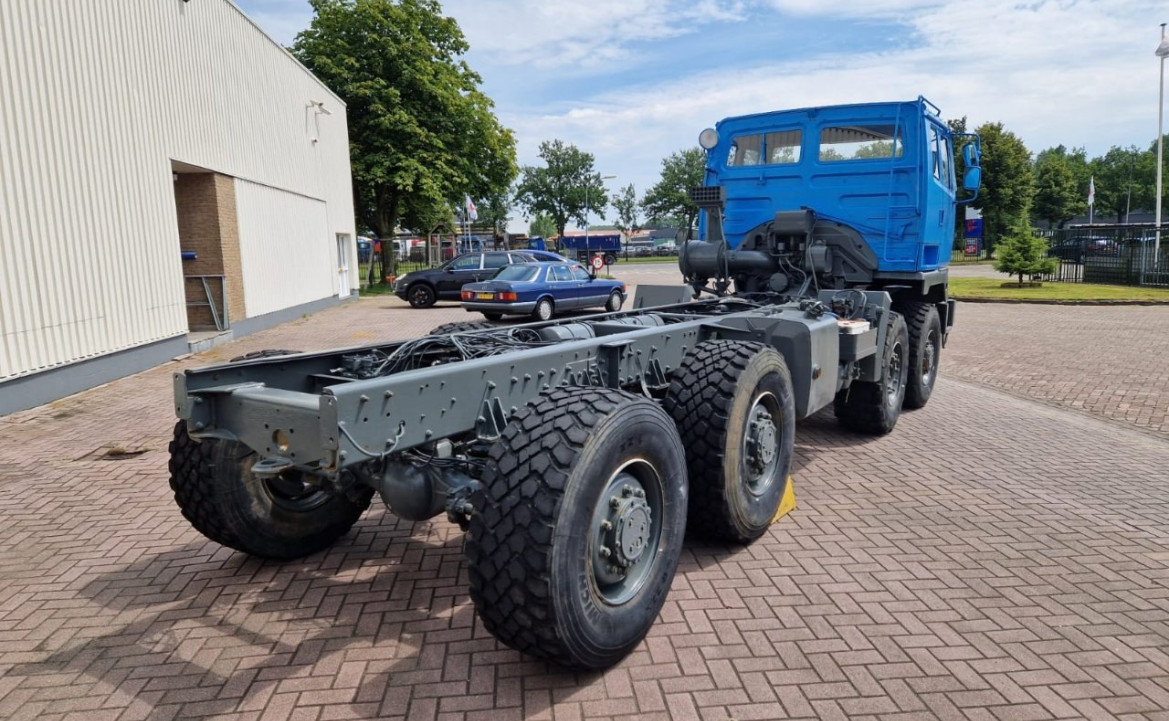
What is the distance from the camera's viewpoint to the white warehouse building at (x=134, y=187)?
825 centimetres

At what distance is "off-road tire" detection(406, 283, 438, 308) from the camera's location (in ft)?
68.1

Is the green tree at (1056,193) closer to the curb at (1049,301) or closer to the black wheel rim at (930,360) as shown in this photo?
the curb at (1049,301)

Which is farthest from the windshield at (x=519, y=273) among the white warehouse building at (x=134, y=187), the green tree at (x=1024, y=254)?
the green tree at (x=1024, y=254)

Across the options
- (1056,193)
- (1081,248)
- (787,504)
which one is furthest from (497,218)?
(787,504)

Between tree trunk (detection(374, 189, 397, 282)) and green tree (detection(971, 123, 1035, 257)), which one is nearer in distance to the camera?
tree trunk (detection(374, 189, 397, 282))

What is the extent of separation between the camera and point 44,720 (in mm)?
2756

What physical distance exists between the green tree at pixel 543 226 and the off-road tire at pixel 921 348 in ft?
222

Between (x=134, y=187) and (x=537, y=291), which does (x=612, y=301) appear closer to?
(x=537, y=291)

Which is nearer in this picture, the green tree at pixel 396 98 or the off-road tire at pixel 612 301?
the off-road tire at pixel 612 301

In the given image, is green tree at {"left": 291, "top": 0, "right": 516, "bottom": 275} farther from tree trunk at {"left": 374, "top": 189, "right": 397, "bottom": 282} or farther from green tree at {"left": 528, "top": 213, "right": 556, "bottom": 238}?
green tree at {"left": 528, "top": 213, "right": 556, "bottom": 238}

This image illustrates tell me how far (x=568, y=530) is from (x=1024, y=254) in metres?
25.2

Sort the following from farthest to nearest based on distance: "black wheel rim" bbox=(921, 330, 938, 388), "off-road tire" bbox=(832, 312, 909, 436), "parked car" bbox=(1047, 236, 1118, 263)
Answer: "parked car" bbox=(1047, 236, 1118, 263) → "black wheel rim" bbox=(921, 330, 938, 388) → "off-road tire" bbox=(832, 312, 909, 436)

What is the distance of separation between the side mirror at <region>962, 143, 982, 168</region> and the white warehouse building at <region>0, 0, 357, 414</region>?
1001 cm

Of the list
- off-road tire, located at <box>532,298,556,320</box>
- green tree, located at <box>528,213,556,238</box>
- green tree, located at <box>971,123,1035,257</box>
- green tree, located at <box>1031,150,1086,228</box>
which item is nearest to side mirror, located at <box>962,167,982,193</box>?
off-road tire, located at <box>532,298,556,320</box>
